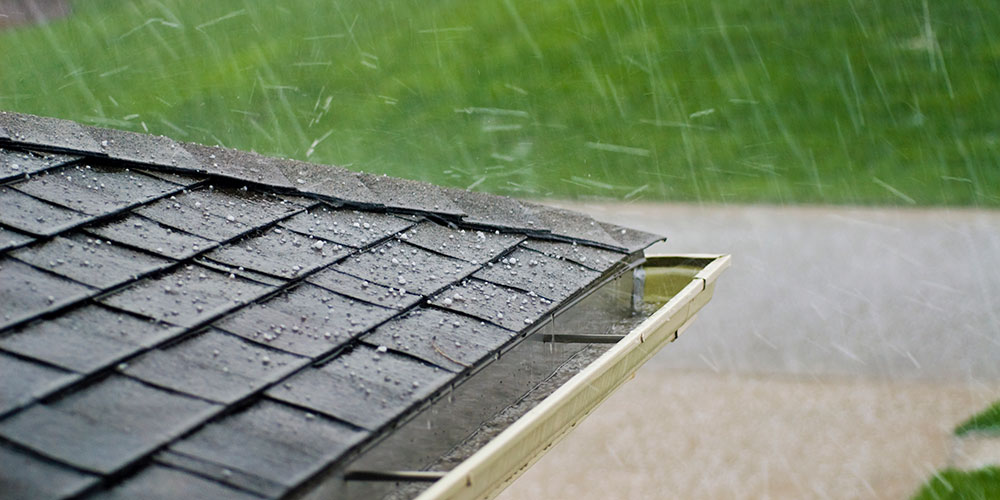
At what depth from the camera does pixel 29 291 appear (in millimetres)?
1612

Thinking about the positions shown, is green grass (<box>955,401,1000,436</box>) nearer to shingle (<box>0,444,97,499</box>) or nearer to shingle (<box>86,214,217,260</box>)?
shingle (<box>86,214,217,260</box>)

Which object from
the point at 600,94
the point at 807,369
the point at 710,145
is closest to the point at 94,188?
the point at 807,369

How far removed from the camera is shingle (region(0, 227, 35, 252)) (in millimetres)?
1736

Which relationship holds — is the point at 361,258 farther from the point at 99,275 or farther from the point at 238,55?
the point at 238,55

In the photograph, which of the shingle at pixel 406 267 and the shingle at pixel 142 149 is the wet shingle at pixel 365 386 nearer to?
the shingle at pixel 406 267

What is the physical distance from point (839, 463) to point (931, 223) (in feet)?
12.0

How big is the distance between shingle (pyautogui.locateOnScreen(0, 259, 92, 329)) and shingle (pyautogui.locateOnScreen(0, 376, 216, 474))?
23 centimetres

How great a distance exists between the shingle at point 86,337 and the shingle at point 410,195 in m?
0.89

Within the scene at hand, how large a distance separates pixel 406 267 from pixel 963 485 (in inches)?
160

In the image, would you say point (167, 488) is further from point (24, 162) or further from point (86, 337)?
point (24, 162)

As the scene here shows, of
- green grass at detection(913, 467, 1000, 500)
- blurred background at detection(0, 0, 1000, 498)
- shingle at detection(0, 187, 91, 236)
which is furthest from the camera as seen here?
blurred background at detection(0, 0, 1000, 498)

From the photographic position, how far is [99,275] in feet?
5.59

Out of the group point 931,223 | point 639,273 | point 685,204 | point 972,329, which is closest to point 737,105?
point 685,204

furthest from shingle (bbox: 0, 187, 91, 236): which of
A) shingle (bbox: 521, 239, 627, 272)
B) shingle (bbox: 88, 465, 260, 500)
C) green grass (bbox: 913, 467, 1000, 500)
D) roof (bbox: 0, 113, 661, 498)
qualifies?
green grass (bbox: 913, 467, 1000, 500)
